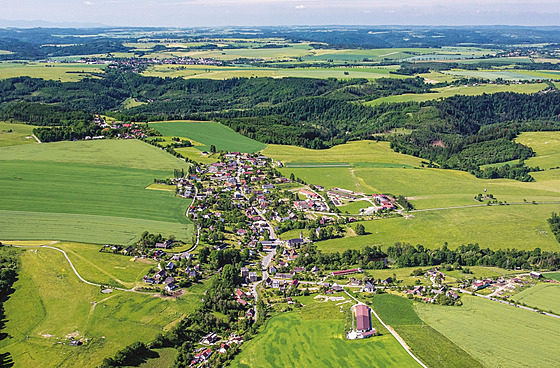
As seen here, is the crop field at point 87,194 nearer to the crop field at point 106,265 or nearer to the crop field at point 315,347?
the crop field at point 106,265

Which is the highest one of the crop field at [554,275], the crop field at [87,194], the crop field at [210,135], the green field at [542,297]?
the crop field at [210,135]

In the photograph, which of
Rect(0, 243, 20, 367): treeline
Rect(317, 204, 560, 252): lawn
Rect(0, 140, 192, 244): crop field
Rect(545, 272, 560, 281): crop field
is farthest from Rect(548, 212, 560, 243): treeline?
Rect(0, 243, 20, 367): treeline

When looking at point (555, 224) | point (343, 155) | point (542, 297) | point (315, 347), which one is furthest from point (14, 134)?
point (555, 224)

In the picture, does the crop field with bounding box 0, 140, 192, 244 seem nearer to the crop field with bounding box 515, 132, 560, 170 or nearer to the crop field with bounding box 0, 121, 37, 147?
the crop field with bounding box 0, 121, 37, 147

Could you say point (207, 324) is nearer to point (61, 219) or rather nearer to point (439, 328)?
point (439, 328)

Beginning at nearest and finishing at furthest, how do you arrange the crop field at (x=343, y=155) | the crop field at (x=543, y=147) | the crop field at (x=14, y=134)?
the crop field at (x=14, y=134), the crop field at (x=343, y=155), the crop field at (x=543, y=147)

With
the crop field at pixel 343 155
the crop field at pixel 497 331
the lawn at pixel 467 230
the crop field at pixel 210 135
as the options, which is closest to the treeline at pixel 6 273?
the lawn at pixel 467 230
